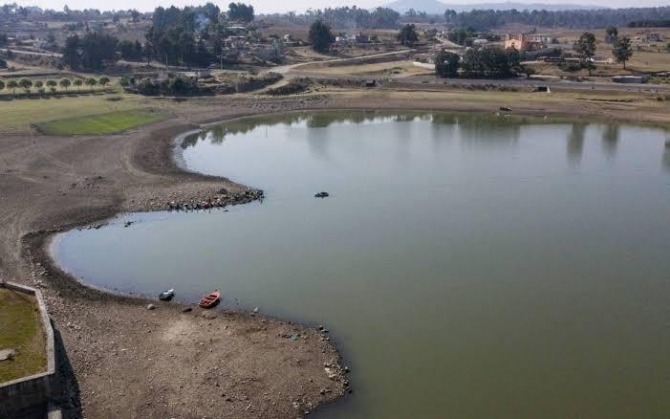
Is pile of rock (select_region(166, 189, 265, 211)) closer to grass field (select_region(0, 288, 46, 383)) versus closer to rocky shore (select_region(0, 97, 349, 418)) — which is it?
rocky shore (select_region(0, 97, 349, 418))

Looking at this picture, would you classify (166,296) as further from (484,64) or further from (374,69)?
(374,69)

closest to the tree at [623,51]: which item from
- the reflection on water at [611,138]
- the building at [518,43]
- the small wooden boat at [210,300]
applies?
the building at [518,43]

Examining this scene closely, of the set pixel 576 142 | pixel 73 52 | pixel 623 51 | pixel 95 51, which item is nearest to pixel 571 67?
pixel 623 51

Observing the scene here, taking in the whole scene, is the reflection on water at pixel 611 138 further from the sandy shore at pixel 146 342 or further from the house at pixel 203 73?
the house at pixel 203 73

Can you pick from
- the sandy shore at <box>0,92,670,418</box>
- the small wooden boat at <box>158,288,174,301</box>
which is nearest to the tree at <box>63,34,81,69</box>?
the sandy shore at <box>0,92,670,418</box>

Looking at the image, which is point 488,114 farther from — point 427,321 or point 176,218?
point 427,321

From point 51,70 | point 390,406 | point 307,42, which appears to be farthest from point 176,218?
point 307,42
